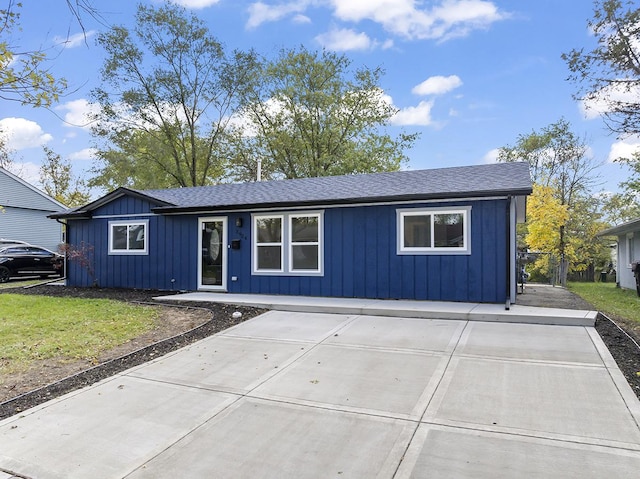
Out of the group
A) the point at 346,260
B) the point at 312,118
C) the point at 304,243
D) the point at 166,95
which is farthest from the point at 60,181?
the point at 346,260

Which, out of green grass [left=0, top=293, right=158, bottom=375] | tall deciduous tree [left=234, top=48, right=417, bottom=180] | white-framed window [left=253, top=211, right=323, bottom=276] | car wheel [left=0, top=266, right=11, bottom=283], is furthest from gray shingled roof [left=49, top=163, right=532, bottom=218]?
tall deciduous tree [left=234, top=48, right=417, bottom=180]

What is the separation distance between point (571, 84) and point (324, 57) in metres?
17.2

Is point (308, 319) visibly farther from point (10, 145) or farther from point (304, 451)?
point (10, 145)

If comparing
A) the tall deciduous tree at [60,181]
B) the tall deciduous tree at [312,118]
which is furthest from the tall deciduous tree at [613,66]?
the tall deciduous tree at [60,181]

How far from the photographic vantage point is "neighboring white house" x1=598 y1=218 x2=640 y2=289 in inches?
512

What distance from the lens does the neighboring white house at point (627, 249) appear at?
12992mm

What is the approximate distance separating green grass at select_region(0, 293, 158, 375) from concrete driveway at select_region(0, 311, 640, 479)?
136 cm

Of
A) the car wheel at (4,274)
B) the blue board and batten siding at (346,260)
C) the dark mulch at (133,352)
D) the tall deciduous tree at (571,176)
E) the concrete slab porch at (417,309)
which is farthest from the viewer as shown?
the tall deciduous tree at (571,176)

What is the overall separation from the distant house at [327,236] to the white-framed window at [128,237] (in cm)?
3

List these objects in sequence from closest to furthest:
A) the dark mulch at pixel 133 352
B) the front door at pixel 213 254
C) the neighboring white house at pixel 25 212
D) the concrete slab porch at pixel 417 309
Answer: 1. the dark mulch at pixel 133 352
2. the concrete slab porch at pixel 417 309
3. the front door at pixel 213 254
4. the neighboring white house at pixel 25 212

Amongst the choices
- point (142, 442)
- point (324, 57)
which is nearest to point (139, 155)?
point (324, 57)

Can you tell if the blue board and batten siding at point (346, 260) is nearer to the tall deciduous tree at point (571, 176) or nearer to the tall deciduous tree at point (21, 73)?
the tall deciduous tree at point (21, 73)

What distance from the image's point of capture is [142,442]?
2.74 meters

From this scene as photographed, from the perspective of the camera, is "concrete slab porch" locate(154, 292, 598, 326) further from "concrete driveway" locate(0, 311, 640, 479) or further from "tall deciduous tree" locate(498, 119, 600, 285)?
"tall deciduous tree" locate(498, 119, 600, 285)
